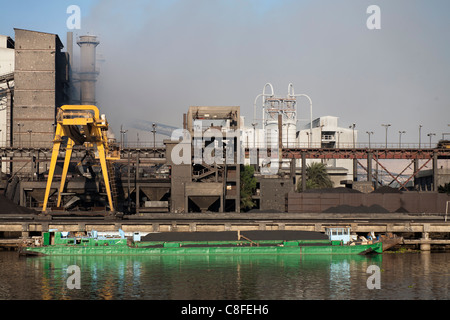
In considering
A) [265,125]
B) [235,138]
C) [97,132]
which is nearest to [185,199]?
[235,138]

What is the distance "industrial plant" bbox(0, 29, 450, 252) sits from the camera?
2790 inches

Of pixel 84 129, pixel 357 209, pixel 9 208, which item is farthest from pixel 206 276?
pixel 9 208

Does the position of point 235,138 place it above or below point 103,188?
above

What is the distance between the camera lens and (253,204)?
306 ft

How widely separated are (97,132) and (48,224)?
12.5 metres

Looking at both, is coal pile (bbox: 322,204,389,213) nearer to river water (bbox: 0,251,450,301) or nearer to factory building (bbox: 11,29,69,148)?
river water (bbox: 0,251,450,301)

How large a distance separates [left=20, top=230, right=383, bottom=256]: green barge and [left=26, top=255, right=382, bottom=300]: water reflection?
930 millimetres

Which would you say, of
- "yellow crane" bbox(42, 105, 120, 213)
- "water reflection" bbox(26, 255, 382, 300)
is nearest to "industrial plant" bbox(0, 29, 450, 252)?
"yellow crane" bbox(42, 105, 120, 213)

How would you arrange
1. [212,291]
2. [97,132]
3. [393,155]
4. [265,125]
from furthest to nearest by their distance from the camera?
[265,125] → [393,155] → [97,132] → [212,291]

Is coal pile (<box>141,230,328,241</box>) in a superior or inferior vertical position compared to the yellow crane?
inferior

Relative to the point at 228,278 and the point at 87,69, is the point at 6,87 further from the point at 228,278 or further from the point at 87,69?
the point at 228,278

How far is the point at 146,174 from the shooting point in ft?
332

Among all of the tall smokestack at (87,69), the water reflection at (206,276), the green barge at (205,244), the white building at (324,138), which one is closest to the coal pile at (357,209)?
the green barge at (205,244)
